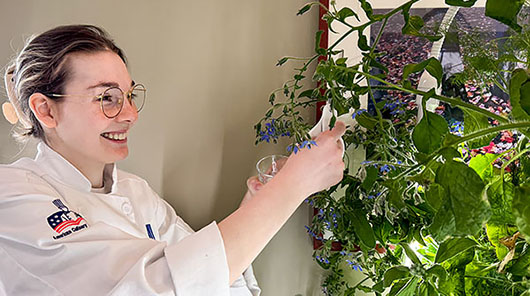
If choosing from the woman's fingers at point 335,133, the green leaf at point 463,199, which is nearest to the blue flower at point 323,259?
the woman's fingers at point 335,133

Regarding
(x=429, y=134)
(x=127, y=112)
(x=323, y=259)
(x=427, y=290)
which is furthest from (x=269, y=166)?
(x=429, y=134)

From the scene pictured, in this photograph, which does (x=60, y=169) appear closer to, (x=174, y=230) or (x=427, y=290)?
(x=174, y=230)

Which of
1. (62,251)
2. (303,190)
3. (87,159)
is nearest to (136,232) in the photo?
(87,159)

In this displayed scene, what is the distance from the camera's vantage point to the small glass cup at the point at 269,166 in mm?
1244

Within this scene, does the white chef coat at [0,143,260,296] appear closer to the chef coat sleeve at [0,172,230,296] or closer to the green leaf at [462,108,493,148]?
the chef coat sleeve at [0,172,230,296]

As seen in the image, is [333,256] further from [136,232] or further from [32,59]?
[32,59]

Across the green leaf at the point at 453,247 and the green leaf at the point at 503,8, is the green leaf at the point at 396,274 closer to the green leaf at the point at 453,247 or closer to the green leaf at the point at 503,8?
the green leaf at the point at 453,247

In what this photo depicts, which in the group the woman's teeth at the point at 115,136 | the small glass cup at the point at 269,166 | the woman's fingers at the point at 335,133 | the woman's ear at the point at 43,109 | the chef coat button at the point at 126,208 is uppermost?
the woman's ear at the point at 43,109

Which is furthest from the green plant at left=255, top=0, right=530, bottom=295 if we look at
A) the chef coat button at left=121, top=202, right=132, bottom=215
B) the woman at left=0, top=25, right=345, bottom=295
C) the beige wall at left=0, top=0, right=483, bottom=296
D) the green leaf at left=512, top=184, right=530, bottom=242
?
the chef coat button at left=121, top=202, right=132, bottom=215

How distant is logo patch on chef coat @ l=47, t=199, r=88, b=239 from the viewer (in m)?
0.93

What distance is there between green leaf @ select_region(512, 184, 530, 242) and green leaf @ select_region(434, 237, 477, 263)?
21 centimetres

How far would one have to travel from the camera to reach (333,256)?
118 centimetres

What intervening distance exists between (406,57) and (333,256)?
0.52m

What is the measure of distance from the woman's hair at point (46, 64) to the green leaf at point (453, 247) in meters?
0.83
